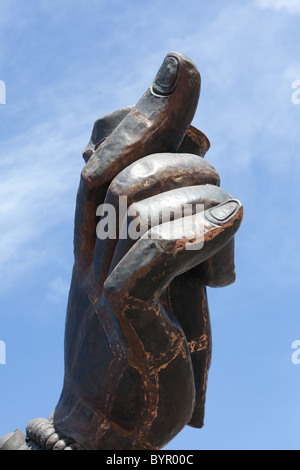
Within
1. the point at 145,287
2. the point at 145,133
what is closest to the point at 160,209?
the point at 145,287

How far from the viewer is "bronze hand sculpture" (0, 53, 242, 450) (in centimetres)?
471

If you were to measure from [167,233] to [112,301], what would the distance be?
580 mm

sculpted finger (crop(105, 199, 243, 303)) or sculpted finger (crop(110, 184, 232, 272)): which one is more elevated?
sculpted finger (crop(110, 184, 232, 272))

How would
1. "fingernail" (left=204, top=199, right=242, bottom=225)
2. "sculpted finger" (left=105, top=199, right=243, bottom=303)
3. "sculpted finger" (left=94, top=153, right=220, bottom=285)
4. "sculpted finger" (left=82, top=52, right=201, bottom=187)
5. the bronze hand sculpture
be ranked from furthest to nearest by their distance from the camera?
"sculpted finger" (left=82, top=52, right=201, bottom=187), "sculpted finger" (left=94, top=153, right=220, bottom=285), "fingernail" (left=204, top=199, right=242, bottom=225), the bronze hand sculpture, "sculpted finger" (left=105, top=199, right=243, bottom=303)

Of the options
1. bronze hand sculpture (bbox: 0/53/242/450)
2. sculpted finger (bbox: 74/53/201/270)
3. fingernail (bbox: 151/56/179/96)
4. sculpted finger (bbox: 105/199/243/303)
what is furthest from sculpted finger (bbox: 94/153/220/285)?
→ fingernail (bbox: 151/56/179/96)

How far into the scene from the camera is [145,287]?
4.63 metres

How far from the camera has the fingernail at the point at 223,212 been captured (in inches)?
190
